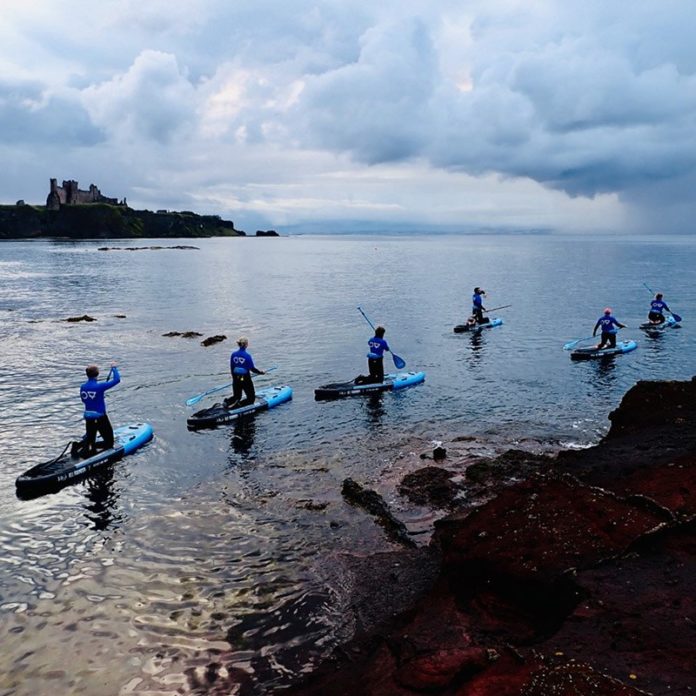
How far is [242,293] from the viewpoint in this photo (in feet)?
260

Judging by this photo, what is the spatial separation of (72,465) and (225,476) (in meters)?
4.65

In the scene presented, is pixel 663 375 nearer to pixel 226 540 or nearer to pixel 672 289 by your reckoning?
pixel 226 540

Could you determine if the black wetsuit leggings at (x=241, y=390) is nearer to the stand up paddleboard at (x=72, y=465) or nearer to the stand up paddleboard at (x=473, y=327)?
the stand up paddleboard at (x=72, y=465)

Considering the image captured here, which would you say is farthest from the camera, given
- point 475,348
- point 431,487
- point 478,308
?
point 478,308

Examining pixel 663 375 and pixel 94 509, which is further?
pixel 663 375

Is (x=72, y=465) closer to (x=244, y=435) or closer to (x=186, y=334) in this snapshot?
(x=244, y=435)

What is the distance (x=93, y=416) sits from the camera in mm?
19172

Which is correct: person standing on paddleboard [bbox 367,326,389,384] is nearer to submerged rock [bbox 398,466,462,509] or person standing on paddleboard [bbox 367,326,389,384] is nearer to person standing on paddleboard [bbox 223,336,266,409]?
person standing on paddleboard [bbox 223,336,266,409]

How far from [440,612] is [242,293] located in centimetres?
7271

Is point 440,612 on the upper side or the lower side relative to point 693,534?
lower

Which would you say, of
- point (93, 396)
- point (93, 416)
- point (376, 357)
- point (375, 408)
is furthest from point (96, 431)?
point (376, 357)

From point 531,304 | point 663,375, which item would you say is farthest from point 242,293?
point 663,375

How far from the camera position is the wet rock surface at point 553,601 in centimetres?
657

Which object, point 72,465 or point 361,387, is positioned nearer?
point 72,465
